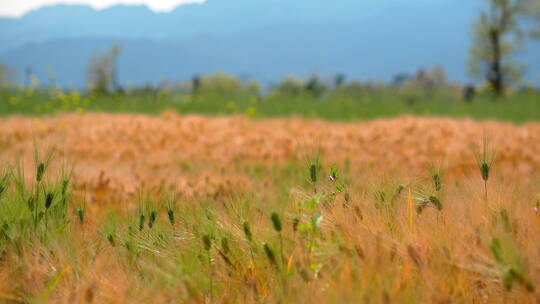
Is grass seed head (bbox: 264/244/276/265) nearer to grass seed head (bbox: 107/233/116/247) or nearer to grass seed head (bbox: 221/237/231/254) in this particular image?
grass seed head (bbox: 221/237/231/254)

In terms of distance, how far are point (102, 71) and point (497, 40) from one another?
1782cm

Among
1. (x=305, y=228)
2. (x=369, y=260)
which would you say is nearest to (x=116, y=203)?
(x=305, y=228)

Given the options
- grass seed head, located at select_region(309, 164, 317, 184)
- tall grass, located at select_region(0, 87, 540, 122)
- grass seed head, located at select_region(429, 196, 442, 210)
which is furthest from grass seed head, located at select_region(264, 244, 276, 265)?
tall grass, located at select_region(0, 87, 540, 122)

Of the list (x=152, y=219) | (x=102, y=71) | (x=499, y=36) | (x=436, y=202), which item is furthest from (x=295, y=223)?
(x=499, y=36)

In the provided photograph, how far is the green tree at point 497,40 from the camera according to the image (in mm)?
25969

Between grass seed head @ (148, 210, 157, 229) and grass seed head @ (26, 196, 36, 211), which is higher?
grass seed head @ (26, 196, 36, 211)

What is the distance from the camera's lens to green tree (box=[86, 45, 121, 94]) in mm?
19000

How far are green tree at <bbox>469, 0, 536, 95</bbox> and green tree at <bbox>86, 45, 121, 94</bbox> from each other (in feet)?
53.1

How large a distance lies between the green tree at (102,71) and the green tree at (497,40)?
53.1 feet

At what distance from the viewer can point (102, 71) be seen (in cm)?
1939

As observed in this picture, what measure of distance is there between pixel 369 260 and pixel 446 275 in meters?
0.18

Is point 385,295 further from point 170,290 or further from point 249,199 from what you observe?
point 249,199

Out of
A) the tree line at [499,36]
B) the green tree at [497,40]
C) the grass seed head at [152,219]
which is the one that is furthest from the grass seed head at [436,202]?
the green tree at [497,40]

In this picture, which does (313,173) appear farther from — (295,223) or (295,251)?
(295,251)
